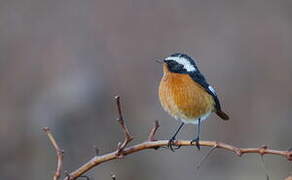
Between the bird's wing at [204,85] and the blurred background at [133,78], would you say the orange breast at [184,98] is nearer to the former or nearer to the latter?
the bird's wing at [204,85]

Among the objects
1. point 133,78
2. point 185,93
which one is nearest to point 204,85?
point 185,93

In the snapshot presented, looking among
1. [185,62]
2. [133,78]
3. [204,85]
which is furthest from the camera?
[133,78]

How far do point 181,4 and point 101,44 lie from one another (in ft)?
7.26

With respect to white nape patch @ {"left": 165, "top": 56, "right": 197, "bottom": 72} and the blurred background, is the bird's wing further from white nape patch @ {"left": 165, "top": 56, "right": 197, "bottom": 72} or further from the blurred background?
the blurred background

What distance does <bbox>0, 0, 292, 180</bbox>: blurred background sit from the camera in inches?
425

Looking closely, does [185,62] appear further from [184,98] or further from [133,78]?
[133,78]

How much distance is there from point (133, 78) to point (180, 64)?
8.55 meters

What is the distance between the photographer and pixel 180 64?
4.52m

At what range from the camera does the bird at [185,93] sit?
4.46 meters

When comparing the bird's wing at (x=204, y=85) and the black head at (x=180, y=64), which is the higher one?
the black head at (x=180, y=64)

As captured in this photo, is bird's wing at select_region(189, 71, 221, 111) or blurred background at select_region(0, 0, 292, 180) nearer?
bird's wing at select_region(189, 71, 221, 111)

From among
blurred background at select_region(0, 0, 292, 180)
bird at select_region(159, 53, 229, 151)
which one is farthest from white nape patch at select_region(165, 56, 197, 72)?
blurred background at select_region(0, 0, 292, 180)

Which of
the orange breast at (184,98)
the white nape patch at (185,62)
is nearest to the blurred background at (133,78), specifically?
the orange breast at (184,98)

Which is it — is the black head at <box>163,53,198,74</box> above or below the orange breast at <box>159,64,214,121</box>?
above
